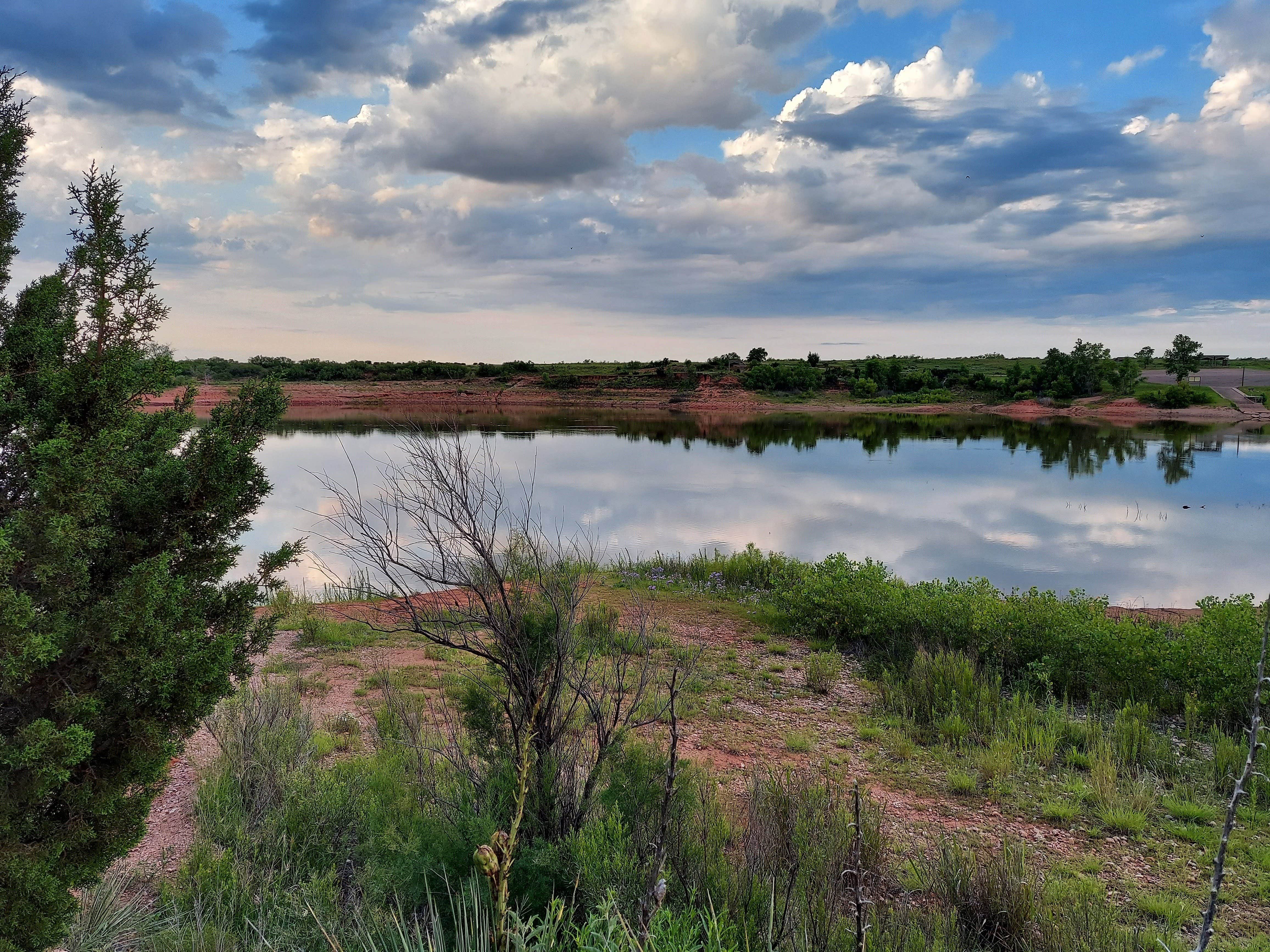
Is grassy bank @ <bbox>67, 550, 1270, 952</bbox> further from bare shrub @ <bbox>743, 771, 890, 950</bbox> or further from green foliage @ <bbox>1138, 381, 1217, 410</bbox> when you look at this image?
green foliage @ <bbox>1138, 381, 1217, 410</bbox>

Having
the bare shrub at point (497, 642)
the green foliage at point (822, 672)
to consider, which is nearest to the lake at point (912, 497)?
the bare shrub at point (497, 642)

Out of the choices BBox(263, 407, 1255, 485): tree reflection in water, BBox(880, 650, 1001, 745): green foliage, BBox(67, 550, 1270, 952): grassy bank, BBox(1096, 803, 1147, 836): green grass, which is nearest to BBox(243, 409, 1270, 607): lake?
BBox(263, 407, 1255, 485): tree reflection in water

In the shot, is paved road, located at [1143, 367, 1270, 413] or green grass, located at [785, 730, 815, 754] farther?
paved road, located at [1143, 367, 1270, 413]

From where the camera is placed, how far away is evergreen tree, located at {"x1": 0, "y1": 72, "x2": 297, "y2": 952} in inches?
114

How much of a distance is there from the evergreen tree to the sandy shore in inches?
2217

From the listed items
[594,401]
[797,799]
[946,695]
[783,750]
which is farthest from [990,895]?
[594,401]

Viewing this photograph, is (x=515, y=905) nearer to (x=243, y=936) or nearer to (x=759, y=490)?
(x=243, y=936)

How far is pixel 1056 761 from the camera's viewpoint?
6613 millimetres

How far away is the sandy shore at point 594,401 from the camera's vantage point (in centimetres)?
6212

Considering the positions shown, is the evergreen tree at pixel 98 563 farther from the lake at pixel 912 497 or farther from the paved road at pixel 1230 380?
the paved road at pixel 1230 380

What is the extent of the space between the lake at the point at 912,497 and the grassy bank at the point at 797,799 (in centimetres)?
232

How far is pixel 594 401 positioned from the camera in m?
74.5

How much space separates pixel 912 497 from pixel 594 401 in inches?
2027

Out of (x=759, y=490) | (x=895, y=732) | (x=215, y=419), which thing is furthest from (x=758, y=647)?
(x=759, y=490)
